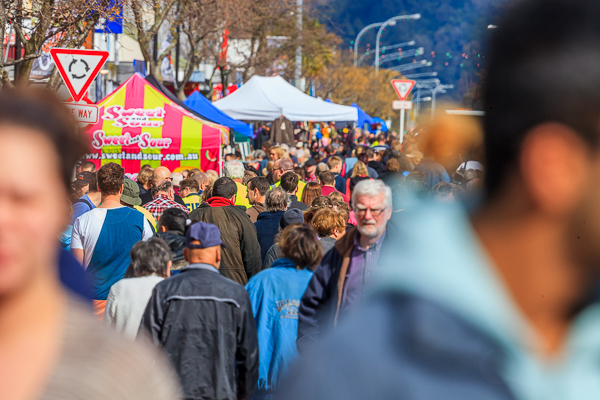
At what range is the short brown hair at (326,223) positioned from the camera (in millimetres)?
6254

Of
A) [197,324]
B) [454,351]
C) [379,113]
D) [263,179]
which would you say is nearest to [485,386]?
[454,351]

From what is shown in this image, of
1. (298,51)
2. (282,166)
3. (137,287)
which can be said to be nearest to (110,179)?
(137,287)

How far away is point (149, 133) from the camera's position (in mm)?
12477

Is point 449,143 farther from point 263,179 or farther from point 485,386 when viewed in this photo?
point 263,179

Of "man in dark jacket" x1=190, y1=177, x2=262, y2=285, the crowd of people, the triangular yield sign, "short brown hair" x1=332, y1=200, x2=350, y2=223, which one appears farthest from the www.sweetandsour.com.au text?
the crowd of people

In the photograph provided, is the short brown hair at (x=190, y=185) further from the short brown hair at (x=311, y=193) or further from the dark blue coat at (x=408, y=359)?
the dark blue coat at (x=408, y=359)

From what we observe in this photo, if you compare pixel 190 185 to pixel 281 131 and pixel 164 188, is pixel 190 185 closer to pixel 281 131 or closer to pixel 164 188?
pixel 164 188

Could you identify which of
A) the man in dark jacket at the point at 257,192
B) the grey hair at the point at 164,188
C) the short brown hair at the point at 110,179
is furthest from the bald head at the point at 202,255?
the man in dark jacket at the point at 257,192

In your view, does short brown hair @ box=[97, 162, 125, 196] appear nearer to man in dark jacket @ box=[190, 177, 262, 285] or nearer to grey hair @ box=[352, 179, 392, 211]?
man in dark jacket @ box=[190, 177, 262, 285]

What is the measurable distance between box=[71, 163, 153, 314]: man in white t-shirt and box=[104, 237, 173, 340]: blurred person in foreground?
2.86ft

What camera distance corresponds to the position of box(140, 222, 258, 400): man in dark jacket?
15.5 ft

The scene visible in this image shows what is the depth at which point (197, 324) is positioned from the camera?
4734mm

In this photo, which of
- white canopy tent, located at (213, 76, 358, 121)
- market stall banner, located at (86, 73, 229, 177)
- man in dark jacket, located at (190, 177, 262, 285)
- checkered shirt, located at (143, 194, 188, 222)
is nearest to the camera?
man in dark jacket, located at (190, 177, 262, 285)

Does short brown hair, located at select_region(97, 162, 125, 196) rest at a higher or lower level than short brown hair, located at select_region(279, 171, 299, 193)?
higher
